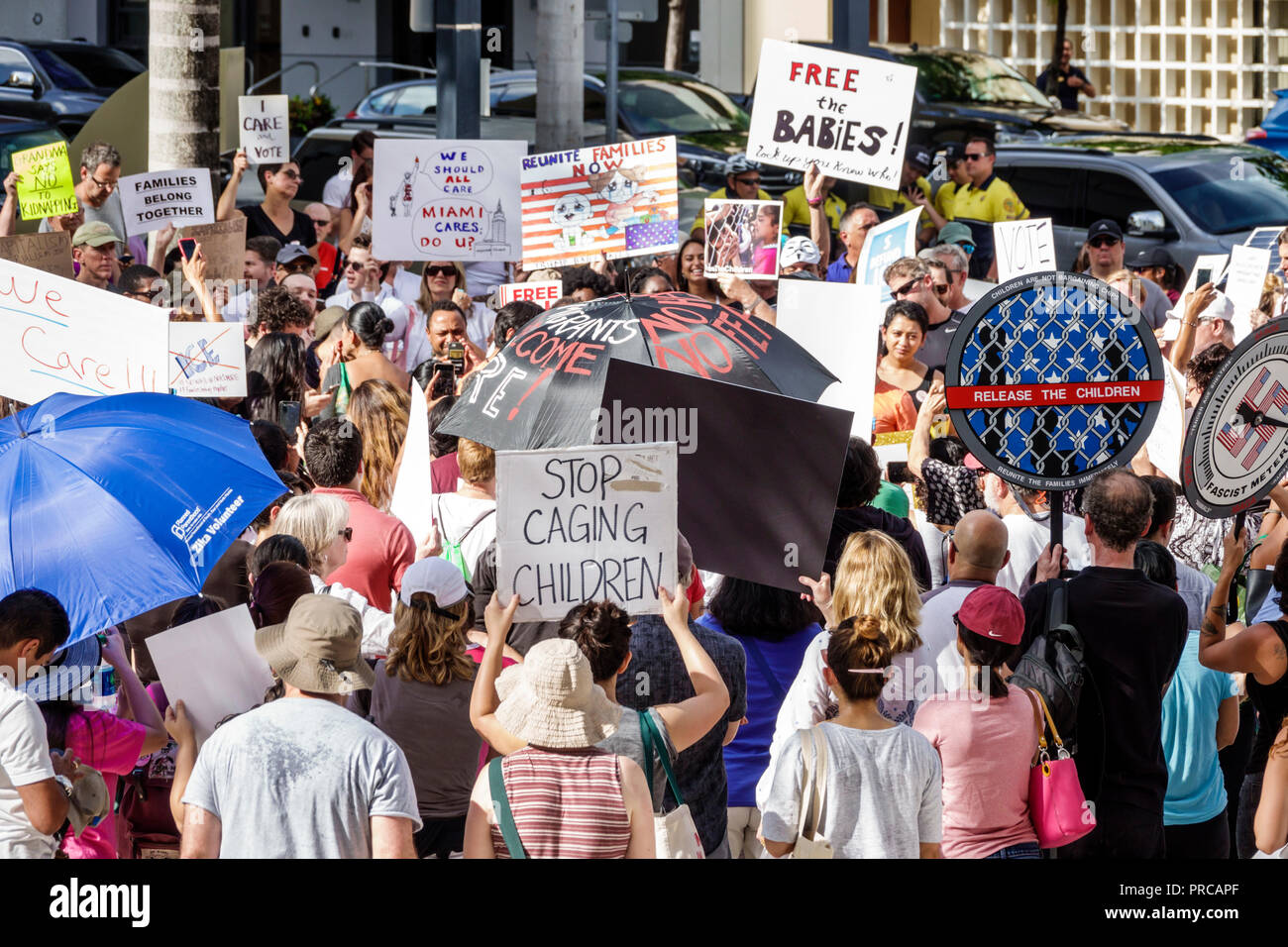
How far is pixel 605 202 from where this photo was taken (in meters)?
9.61

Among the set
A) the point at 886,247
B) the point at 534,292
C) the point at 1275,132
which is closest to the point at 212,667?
the point at 534,292

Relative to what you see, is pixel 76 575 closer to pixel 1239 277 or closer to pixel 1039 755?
pixel 1039 755

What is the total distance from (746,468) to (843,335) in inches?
82.7

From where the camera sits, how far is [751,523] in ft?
16.2

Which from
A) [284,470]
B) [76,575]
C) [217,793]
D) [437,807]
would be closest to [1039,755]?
[437,807]

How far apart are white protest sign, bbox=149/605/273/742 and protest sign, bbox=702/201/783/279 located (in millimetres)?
5119

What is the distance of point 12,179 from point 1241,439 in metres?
7.26

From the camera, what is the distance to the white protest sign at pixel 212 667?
4.24 meters

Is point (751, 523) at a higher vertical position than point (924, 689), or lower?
higher

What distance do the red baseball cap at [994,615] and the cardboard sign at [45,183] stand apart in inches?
269

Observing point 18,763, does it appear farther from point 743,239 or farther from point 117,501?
point 743,239

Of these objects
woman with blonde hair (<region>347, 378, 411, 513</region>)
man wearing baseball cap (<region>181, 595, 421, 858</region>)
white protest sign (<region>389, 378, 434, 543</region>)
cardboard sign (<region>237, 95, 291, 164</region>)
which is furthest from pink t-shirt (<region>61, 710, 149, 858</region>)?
cardboard sign (<region>237, 95, 291, 164</region>)

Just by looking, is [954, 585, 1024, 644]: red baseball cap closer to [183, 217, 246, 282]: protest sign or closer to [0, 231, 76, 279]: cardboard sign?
[0, 231, 76, 279]: cardboard sign

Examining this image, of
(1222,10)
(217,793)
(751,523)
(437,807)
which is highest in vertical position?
(1222,10)
